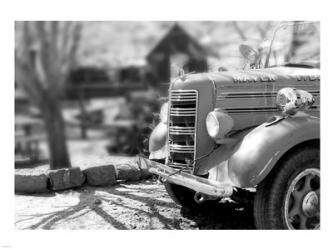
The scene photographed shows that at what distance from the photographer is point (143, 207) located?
484 centimetres

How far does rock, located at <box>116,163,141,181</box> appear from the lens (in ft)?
19.3

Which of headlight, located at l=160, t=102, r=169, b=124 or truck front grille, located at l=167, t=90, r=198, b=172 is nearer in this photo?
truck front grille, located at l=167, t=90, r=198, b=172

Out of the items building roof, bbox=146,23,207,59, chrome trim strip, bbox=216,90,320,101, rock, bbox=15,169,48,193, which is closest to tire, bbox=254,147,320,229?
chrome trim strip, bbox=216,90,320,101

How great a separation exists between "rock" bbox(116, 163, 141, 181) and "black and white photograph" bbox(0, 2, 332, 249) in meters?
0.55

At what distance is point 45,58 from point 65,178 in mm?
2020

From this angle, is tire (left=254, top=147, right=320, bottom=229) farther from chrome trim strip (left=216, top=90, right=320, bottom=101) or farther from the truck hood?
the truck hood

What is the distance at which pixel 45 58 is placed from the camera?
3.94 metres

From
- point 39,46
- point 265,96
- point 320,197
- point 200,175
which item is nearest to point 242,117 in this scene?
point 265,96

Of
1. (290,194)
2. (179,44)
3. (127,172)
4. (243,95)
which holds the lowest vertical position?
(127,172)

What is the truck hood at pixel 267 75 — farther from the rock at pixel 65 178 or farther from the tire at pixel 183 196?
the rock at pixel 65 178

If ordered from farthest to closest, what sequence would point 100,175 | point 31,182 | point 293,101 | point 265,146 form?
point 100,175, point 31,182, point 293,101, point 265,146

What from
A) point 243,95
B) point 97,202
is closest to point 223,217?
point 243,95

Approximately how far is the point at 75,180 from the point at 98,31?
2266mm

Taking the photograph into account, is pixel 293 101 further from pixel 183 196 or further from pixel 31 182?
pixel 31 182
